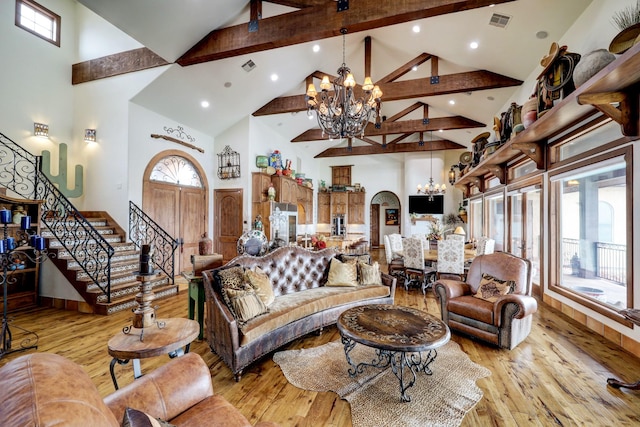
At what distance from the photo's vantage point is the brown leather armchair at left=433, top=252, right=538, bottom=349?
298cm

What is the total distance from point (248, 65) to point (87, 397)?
6.31 m

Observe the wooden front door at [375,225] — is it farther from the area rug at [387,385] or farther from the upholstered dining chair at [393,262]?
the area rug at [387,385]

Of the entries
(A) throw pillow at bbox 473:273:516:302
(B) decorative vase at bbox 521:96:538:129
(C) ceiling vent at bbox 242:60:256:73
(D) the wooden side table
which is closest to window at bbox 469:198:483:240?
(B) decorative vase at bbox 521:96:538:129

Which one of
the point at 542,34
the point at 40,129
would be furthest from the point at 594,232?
the point at 40,129

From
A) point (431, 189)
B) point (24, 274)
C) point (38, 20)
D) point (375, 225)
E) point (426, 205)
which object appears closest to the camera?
point (24, 274)

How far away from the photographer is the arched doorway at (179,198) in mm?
6062

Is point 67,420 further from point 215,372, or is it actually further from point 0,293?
point 0,293

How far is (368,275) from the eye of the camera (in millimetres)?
4078

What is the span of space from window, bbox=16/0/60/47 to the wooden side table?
715 centimetres

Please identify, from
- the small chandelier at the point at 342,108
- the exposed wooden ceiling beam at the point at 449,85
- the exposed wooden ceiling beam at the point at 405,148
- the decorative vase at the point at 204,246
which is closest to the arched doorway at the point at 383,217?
the exposed wooden ceiling beam at the point at 405,148

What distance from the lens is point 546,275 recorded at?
4.56 m

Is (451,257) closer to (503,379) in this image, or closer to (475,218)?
(503,379)

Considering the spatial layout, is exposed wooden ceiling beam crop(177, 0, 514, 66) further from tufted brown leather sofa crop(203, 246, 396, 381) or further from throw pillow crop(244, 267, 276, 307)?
throw pillow crop(244, 267, 276, 307)

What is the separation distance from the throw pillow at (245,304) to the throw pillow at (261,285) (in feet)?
0.58
